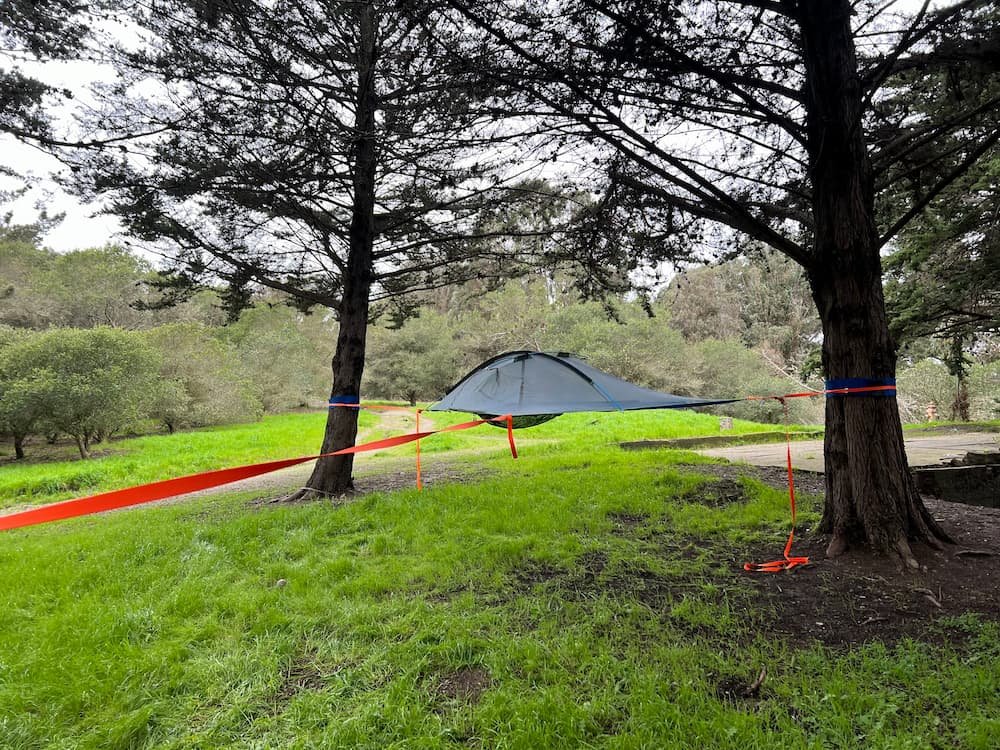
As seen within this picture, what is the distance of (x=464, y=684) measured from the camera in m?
1.99

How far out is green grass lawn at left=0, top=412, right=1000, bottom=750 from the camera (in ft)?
5.58

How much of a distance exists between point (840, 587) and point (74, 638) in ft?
13.2

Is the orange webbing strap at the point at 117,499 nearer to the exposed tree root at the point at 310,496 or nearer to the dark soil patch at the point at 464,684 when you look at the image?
the dark soil patch at the point at 464,684

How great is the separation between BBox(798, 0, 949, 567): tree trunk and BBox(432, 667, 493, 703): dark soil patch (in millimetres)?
2440

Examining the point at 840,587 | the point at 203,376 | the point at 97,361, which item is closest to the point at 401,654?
the point at 840,587

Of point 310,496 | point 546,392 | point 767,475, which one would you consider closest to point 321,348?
point 310,496

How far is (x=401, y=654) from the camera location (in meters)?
2.18

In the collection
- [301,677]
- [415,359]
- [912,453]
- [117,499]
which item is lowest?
[301,677]

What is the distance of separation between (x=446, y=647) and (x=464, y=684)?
24 centimetres

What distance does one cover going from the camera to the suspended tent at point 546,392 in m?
3.56

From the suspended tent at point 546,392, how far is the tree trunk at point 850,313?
2.61ft

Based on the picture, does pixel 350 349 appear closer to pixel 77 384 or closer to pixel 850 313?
pixel 850 313

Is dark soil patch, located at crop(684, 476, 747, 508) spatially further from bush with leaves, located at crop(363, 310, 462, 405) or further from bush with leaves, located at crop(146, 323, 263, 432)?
bush with leaves, located at crop(363, 310, 462, 405)

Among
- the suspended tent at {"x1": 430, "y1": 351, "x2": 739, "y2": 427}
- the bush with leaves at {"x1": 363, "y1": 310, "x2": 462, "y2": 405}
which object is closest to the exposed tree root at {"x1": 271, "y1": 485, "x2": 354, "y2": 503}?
the suspended tent at {"x1": 430, "y1": 351, "x2": 739, "y2": 427}
